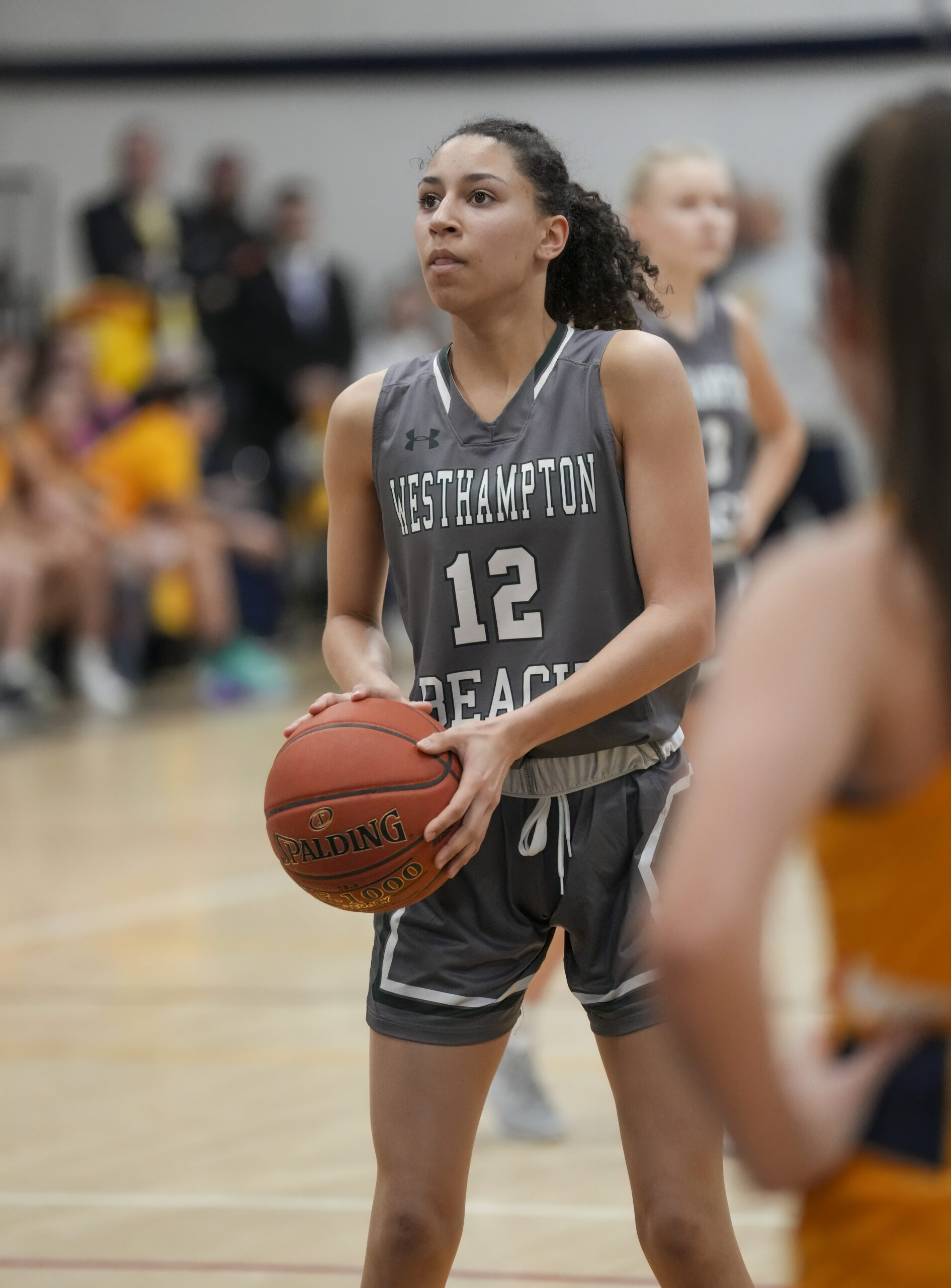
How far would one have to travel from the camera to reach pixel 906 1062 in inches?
48.3

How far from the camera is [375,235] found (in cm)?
1488

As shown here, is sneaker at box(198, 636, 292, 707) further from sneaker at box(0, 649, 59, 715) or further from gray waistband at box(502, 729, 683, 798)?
gray waistband at box(502, 729, 683, 798)

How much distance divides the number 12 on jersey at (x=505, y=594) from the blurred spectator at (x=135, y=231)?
10.5 m

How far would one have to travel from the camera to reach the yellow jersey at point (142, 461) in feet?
34.4

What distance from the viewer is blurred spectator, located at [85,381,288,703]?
10.4 metres

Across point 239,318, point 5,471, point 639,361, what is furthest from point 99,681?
point 639,361

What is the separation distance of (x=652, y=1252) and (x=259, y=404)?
35.3 feet

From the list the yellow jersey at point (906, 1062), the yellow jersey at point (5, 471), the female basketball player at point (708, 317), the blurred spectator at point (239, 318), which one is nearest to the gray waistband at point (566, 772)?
the yellow jersey at point (906, 1062)

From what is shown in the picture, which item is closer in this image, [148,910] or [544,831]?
[544,831]

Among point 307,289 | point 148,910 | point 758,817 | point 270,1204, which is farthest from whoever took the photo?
point 307,289

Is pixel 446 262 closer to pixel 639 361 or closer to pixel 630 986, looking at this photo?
pixel 639 361

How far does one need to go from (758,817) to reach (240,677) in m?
9.59

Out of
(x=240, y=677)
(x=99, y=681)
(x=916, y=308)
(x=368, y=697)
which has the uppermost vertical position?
(x=916, y=308)

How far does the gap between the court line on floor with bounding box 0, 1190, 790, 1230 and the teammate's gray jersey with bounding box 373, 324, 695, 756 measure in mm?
1361
